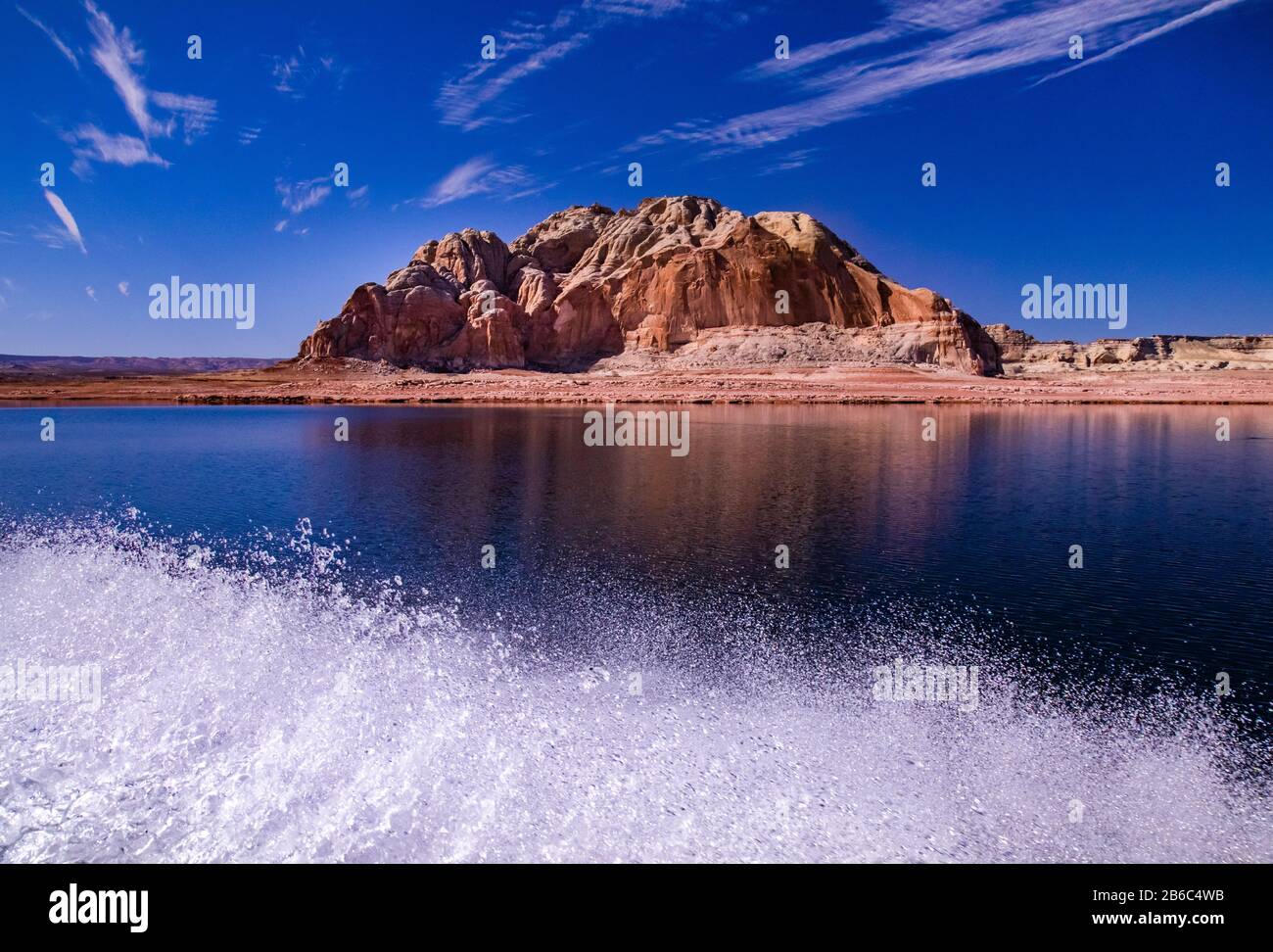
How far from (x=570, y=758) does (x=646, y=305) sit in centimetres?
10597

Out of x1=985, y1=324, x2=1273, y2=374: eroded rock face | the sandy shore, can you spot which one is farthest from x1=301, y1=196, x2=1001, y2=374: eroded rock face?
x1=985, y1=324, x2=1273, y2=374: eroded rock face

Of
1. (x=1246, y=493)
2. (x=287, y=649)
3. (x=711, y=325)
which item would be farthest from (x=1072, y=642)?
(x=711, y=325)

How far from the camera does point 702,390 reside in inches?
2781

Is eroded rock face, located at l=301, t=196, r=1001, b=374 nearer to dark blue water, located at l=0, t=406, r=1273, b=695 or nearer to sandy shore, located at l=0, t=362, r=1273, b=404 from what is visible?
sandy shore, located at l=0, t=362, r=1273, b=404

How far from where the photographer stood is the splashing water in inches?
227

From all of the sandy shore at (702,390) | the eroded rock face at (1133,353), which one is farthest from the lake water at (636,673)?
the eroded rock face at (1133,353)

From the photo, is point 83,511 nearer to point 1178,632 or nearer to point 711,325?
point 1178,632

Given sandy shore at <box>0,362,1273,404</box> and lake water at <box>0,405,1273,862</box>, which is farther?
sandy shore at <box>0,362,1273,404</box>

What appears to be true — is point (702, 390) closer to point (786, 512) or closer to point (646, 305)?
point (646, 305)

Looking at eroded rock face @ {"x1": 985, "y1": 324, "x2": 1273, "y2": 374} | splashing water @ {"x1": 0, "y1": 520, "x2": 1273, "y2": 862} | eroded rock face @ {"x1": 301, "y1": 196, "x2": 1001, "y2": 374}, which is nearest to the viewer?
splashing water @ {"x1": 0, "y1": 520, "x2": 1273, "y2": 862}

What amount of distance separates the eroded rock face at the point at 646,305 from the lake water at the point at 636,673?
8571cm

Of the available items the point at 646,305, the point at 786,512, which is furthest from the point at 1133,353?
the point at 786,512

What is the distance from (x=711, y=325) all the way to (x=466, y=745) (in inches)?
4018

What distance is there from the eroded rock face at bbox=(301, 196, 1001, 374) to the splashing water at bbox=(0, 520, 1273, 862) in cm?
9292
